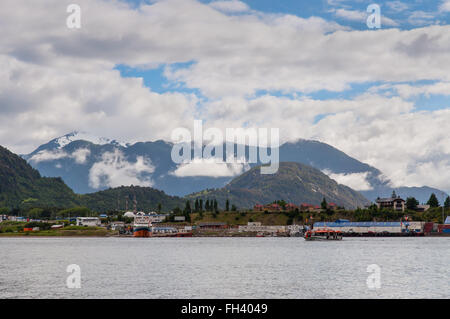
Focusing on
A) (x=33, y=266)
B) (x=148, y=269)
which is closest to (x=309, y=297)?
(x=148, y=269)

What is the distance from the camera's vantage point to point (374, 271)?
114188 millimetres

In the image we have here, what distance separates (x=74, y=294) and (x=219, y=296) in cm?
2092

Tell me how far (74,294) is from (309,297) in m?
33.3

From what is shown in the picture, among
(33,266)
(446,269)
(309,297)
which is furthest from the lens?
(33,266)

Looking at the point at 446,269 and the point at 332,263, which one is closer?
the point at 446,269
